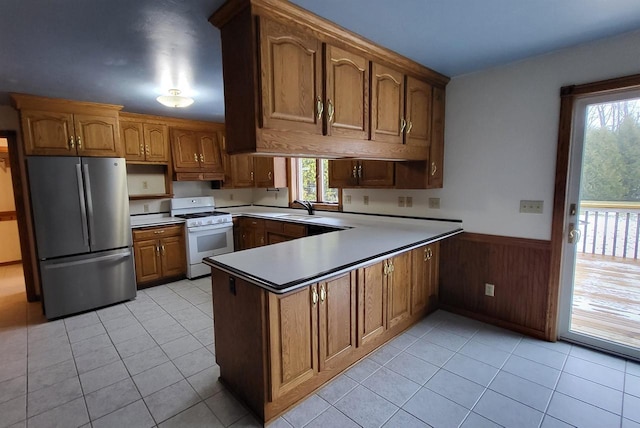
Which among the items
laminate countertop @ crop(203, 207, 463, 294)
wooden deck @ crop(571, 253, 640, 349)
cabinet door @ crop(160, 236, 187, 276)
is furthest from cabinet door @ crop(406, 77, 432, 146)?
cabinet door @ crop(160, 236, 187, 276)

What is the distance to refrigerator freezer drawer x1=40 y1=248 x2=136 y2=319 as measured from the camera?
3230mm

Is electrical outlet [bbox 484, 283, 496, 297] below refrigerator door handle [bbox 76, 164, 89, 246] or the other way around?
below

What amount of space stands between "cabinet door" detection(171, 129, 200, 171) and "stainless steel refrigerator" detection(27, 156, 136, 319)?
989mm

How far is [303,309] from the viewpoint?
74.8 inches

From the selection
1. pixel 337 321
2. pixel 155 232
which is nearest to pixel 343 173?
pixel 337 321

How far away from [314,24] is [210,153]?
3.38 m

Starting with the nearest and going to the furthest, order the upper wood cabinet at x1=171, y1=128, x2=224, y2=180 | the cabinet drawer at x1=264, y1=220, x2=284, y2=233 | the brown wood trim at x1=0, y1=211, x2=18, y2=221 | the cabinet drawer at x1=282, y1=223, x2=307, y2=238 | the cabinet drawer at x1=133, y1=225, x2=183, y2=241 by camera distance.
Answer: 1. the cabinet drawer at x1=282, y1=223, x2=307, y2=238
2. the cabinet drawer at x1=133, y1=225, x2=183, y2=241
3. the cabinet drawer at x1=264, y1=220, x2=284, y2=233
4. the upper wood cabinet at x1=171, y1=128, x2=224, y2=180
5. the brown wood trim at x1=0, y1=211, x2=18, y2=221

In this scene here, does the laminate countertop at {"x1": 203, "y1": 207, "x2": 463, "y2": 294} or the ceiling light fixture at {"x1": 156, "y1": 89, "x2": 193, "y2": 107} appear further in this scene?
the ceiling light fixture at {"x1": 156, "y1": 89, "x2": 193, "y2": 107}

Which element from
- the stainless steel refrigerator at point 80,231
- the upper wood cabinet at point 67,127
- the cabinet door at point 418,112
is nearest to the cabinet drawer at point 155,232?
the stainless steel refrigerator at point 80,231

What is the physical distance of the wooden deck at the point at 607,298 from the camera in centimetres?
246

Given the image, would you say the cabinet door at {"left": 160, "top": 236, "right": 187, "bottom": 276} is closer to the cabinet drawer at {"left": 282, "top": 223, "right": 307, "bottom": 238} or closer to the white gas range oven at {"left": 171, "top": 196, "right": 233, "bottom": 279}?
the white gas range oven at {"left": 171, "top": 196, "right": 233, "bottom": 279}

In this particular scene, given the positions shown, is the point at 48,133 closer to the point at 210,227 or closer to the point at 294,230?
the point at 210,227

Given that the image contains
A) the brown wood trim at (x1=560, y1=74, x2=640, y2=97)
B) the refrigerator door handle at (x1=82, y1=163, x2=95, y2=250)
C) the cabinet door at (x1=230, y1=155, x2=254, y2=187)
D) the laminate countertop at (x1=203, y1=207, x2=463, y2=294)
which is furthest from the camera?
the cabinet door at (x1=230, y1=155, x2=254, y2=187)

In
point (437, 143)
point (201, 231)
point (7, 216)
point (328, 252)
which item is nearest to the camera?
point (328, 252)
